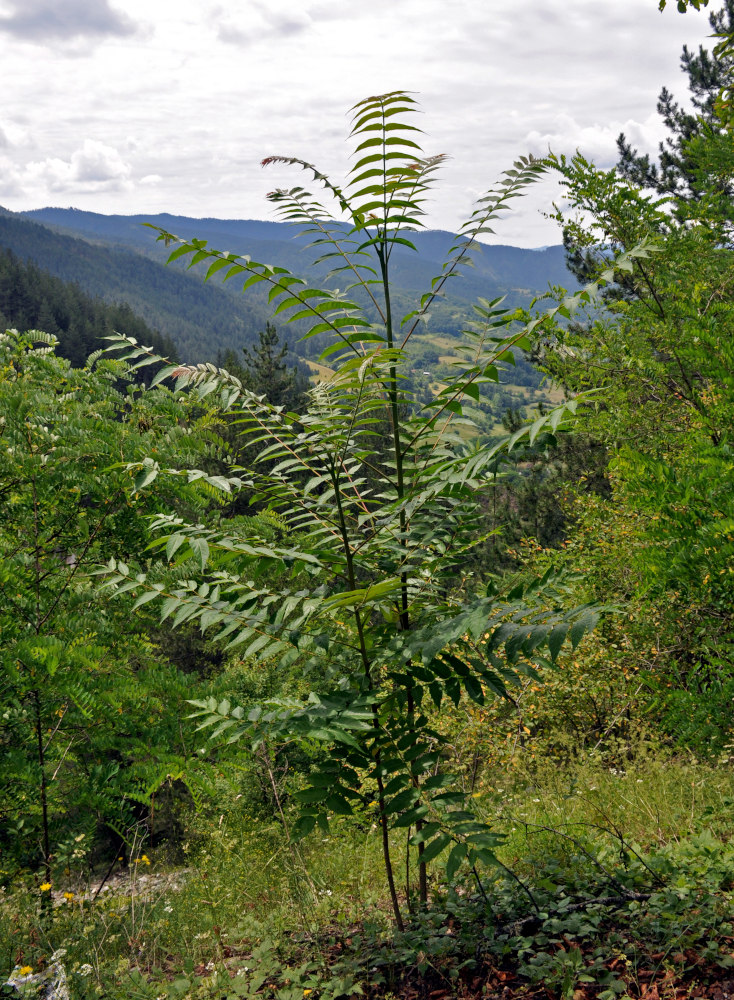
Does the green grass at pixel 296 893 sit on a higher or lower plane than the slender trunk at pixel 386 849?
lower

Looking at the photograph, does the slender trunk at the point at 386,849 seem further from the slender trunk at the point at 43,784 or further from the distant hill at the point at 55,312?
the distant hill at the point at 55,312

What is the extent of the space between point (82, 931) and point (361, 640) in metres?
2.50

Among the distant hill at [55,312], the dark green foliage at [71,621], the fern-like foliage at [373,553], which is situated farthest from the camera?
the distant hill at [55,312]

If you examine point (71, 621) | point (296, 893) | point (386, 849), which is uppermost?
point (71, 621)

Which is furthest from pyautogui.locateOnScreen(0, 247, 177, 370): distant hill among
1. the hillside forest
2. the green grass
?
the green grass

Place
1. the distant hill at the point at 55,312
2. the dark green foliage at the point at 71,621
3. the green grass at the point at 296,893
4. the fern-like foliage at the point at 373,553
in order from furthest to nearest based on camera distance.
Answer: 1. the distant hill at the point at 55,312
2. the dark green foliage at the point at 71,621
3. the green grass at the point at 296,893
4. the fern-like foliage at the point at 373,553

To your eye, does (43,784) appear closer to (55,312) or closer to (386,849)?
(386,849)

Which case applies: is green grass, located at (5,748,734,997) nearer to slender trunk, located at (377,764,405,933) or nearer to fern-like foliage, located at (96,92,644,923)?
slender trunk, located at (377,764,405,933)

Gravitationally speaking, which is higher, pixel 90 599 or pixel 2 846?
pixel 90 599

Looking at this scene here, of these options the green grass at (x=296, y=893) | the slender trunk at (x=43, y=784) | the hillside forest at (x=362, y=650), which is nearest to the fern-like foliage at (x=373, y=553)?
the hillside forest at (x=362, y=650)

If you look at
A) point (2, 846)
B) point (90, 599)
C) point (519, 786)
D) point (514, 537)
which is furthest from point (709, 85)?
point (2, 846)

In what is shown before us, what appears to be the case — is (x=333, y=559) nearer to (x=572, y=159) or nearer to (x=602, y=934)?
(x=602, y=934)

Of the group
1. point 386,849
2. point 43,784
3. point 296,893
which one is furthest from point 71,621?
point 386,849

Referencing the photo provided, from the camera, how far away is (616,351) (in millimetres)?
7199
